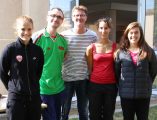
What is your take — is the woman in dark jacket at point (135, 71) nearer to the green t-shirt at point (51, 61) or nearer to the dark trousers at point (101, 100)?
the dark trousers at point (101, 100)

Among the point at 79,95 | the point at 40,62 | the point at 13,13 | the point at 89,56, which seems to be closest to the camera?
the point at 40,62

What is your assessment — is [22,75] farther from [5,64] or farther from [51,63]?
[51,63]

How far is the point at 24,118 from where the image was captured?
430 cm

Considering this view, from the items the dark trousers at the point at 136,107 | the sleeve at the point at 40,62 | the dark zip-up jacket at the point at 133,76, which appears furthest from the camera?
the dark trousers at the point at 136,107

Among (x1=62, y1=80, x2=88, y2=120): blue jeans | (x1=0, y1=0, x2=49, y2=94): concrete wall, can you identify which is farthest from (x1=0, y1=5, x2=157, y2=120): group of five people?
(x1=0, y1=0, x2=49, y2=94): concrete wall

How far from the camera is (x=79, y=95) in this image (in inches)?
208

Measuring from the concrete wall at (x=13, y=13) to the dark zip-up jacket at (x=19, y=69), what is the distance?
3.91m

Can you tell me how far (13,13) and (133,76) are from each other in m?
4.53

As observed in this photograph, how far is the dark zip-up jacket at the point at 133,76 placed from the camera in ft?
15.6

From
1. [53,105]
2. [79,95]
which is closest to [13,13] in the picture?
[79,95]

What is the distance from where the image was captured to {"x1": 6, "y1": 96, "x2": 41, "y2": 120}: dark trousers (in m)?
4.23

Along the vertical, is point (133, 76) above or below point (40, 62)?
below

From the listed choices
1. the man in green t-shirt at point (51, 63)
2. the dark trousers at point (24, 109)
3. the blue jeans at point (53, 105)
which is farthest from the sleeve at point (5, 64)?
the blue jeans at point (53, 105)

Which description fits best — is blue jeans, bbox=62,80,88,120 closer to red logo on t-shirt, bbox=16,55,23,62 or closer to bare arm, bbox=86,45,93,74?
bare arm, bbox=86,45,93,74
